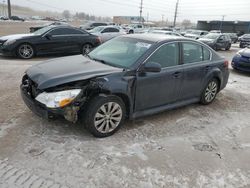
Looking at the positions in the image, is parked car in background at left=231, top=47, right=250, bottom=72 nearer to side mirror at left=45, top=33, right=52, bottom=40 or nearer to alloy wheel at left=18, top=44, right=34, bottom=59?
side mirror at left=45, top=33, right=52, bottom=40

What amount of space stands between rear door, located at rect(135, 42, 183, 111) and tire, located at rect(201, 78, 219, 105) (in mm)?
1003

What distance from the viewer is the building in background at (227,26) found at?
163 ft

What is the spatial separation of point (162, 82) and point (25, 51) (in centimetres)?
715

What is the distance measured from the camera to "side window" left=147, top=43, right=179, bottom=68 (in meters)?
4.11

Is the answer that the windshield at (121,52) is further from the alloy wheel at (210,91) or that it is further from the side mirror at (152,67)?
the alloy wheel at (210,91)

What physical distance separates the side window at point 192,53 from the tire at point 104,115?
67.1 inches

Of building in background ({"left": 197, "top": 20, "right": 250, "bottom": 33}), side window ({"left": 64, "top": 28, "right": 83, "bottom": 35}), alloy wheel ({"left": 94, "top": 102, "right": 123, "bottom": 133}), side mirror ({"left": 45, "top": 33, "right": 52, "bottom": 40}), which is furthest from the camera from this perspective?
building in background ({"left": 197, "top": 20, "right": 250, "bottom": 33})

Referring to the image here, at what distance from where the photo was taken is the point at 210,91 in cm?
537

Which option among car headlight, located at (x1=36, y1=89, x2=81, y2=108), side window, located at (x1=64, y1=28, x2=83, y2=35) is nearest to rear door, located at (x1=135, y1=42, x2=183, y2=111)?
car headlight, located at (x1=36, y1=89, x2=81, y2=108)

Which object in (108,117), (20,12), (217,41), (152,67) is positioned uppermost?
(20,12)

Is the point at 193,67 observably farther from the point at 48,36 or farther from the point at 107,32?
the point at 107,32

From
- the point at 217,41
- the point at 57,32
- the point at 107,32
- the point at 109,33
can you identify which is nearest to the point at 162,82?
the point at 57,32

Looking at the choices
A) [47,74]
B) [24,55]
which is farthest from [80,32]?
[47,74]

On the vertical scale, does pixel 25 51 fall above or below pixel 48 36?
below
